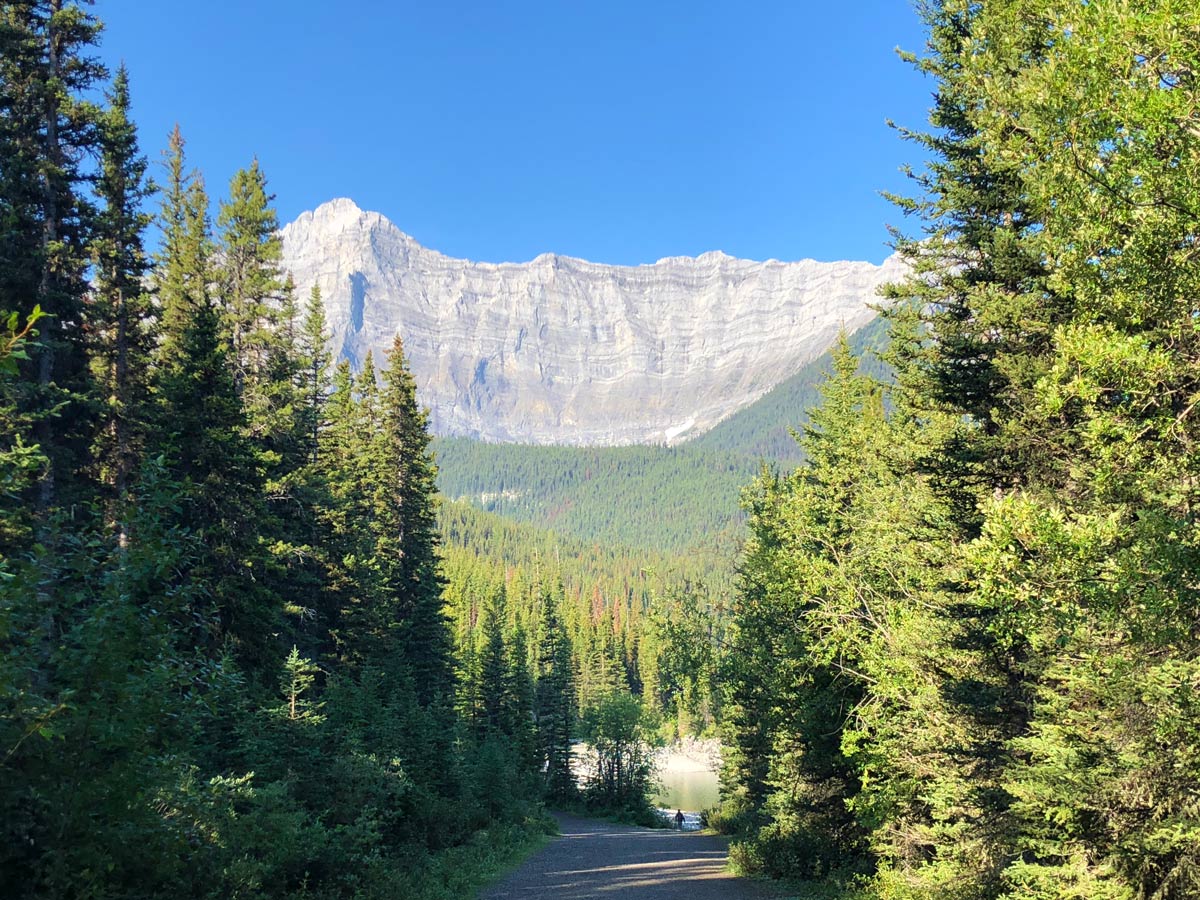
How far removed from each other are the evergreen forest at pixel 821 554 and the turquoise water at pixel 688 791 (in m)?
40.6

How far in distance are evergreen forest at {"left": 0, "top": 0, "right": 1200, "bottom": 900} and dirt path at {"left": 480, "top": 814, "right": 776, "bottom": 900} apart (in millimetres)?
1394

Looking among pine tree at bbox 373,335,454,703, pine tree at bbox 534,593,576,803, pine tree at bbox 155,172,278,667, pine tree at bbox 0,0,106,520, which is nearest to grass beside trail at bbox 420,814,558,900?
pine tree at bbox 155,172,278,667

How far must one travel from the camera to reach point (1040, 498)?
931cm

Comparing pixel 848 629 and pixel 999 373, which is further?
pixel 848 629

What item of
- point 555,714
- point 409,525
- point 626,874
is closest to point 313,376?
point 409,525

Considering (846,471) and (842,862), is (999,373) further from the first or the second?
(842,862)

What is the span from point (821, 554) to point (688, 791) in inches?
2750

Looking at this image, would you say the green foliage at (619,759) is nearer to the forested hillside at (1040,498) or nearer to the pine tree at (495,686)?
the pine tree at (495,686)

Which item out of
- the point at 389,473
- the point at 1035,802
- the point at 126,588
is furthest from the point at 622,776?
the point at 126,588

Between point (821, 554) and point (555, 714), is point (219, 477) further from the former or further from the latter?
point (555, 714)

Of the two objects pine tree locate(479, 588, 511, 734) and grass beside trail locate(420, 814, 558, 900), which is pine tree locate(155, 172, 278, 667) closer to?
grass beside trail locate(420, 814, 558, 900)

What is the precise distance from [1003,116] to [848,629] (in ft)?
31.0

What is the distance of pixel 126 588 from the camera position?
6078 mm

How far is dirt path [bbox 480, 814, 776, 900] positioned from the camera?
16.2 metres
